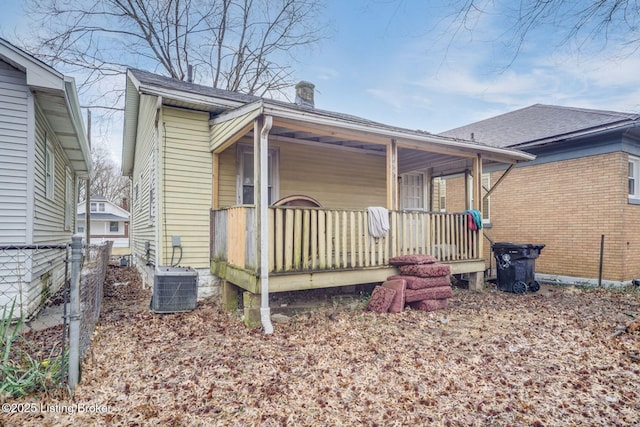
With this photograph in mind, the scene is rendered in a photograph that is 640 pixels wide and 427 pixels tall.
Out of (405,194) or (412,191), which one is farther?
(412,191)

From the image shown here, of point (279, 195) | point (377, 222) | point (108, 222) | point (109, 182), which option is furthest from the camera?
point (109, 182)

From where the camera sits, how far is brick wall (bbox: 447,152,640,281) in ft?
26.7

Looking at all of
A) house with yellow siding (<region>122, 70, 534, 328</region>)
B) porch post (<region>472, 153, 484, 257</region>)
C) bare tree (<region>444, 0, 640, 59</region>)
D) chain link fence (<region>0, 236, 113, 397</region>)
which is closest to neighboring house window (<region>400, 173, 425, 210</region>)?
house with yellow siding (<region>122, 70, 534, 328</region>)

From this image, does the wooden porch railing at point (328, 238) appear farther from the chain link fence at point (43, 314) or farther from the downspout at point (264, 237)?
the chain link fence at point (43, 314)

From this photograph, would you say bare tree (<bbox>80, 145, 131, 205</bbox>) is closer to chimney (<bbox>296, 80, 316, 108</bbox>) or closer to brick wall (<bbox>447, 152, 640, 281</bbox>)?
chimney (<bbox>296, 80, 316, 108</bbox>)

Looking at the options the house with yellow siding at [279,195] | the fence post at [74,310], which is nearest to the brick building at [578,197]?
the house with yellow siding at [279,195]

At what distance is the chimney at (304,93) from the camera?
1085 centimetres

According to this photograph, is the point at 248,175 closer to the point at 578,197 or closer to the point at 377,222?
the point at 377,222

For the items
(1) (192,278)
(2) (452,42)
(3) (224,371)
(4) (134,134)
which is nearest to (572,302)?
(2) (452,42)

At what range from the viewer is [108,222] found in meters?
30.8

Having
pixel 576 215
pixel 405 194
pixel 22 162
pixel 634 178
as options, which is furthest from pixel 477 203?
pixel 22 162

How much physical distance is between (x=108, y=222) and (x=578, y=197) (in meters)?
33.3

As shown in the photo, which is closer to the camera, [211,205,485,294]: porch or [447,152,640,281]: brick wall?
[211,205,485,294]: porch

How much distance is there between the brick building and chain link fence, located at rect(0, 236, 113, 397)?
9.23 metres
